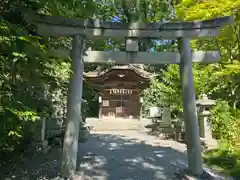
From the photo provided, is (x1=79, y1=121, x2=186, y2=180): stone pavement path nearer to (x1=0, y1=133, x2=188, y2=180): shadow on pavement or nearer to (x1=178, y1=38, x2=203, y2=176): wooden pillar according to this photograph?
(x1=0, y1=133, x2=188, y2=180): shadow on pavement

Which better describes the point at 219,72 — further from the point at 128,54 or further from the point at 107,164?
the point at 107,164

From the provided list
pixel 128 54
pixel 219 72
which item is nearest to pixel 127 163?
pixel 128 54

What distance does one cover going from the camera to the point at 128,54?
5102mm

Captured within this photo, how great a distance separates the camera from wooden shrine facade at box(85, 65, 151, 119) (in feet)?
59.3

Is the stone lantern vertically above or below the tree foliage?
below

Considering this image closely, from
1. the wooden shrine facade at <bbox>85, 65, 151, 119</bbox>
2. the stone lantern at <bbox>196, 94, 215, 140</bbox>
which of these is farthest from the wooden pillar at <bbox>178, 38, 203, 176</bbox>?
the wooden shrine facade at <bbox>85, 65, 151, 119</bbox>

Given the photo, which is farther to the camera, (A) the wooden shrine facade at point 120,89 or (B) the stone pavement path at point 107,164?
(A) the wooden shrine facade at point 120,89

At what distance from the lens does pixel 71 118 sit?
464 cm

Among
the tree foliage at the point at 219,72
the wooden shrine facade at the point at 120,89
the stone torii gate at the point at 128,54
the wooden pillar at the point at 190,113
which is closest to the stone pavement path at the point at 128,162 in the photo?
the wooden pillar at the point at 190,113

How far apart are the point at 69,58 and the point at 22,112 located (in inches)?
84.8

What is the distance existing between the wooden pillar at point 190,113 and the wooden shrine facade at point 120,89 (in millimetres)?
12800

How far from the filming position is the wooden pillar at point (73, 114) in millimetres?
4535

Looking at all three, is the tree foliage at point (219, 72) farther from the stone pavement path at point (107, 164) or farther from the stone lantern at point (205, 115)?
the stone pavement path at point (107, 164)

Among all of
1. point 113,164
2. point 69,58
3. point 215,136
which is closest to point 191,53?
point 69,58
